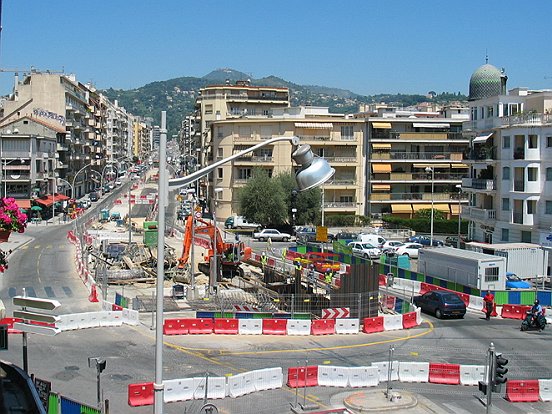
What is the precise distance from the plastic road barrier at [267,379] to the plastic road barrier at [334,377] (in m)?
1.21

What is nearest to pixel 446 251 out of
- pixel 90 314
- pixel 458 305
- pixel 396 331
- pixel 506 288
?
pixel 506 288

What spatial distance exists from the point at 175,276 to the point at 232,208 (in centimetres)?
3672

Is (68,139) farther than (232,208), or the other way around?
(68,139)

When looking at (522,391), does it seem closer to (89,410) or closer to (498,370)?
(498,370)

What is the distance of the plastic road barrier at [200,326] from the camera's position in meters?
27.0

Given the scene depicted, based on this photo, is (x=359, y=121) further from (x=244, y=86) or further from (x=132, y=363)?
(x=132, y=363)

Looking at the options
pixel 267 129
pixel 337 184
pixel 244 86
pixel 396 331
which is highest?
pixel 244 86

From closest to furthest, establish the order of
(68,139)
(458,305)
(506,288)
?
1. (458,305)
2. (506,288)
3. (68,139)

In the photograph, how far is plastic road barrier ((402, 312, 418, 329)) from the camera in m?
29.3

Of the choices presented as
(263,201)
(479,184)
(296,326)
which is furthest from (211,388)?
(263,201)

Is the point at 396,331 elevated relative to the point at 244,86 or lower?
lower

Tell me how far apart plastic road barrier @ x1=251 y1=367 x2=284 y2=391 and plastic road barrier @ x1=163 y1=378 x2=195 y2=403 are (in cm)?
172

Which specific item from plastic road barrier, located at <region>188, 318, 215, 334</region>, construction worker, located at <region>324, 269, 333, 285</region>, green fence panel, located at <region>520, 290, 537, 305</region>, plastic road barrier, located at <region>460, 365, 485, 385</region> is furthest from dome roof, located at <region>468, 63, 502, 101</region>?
plastic road barrier, located at <region>460, 365, 485, 385</region>

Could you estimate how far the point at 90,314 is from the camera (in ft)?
90.0
